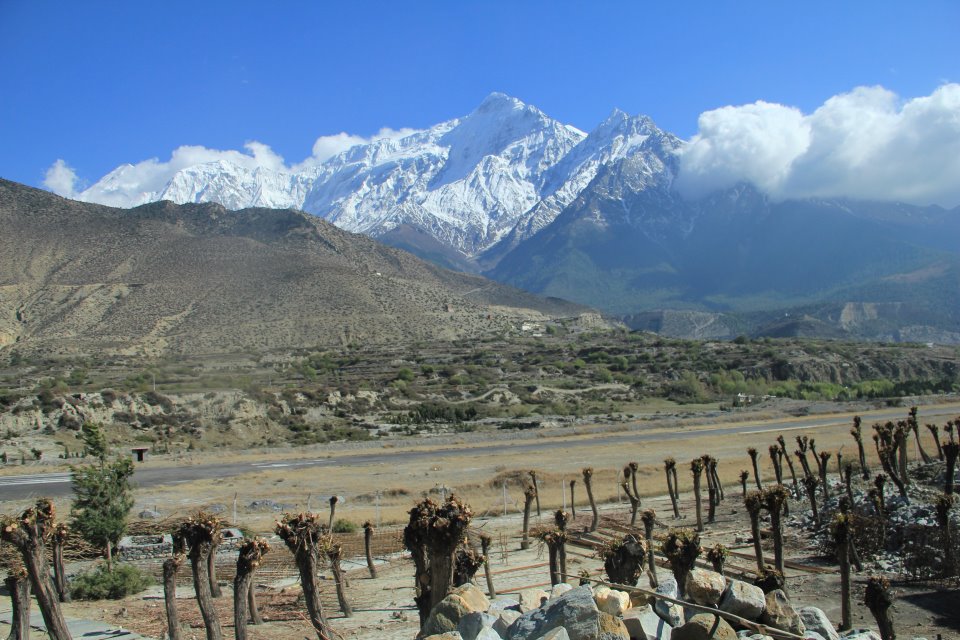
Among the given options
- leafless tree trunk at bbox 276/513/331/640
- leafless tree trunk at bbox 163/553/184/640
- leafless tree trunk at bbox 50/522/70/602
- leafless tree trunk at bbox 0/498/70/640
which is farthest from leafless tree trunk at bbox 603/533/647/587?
leafless tree trunk at bbox 50/522/70/602

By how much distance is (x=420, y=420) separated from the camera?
7338 cm

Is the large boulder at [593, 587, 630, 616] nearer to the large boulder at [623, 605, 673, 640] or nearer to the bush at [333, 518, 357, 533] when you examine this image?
the large boulder at [623, 605, 673, 640]

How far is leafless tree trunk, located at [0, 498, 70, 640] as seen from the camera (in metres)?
11.8

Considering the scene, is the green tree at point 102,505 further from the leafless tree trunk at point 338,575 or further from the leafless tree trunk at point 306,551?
the leafless tree trunk at point 306,551

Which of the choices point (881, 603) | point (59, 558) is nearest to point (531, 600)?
point (881, 603)

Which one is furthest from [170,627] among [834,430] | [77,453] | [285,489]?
[834,430]

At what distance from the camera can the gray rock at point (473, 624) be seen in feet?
31.9

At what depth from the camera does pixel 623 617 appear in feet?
32.4

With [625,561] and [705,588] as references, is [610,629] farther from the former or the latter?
[625,561]

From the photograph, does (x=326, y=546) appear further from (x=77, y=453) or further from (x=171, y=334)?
(x=171, y=334)

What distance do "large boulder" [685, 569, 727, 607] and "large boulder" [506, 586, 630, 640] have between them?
2.33 meters

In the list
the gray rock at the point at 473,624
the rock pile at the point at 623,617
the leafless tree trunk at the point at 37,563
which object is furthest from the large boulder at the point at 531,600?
the leafless tree trunk at the point at 37,563

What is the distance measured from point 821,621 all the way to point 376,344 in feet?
347

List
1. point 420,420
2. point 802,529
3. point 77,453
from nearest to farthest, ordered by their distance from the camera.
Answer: point 802,529
point 77,453
point 420,420
